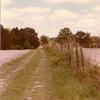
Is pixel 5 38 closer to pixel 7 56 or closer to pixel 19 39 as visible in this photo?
pixel 19 39

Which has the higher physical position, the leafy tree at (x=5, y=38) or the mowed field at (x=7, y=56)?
the leafy tree at (x=5, y=38)

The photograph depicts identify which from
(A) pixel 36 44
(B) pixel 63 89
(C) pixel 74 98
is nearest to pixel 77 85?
(B) pixel 63 89

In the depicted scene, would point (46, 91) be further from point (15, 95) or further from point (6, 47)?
point (6, 47)

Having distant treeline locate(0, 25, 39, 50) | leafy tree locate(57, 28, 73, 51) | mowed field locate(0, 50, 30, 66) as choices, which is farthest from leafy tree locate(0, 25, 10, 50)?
leafy tree locate(57, 28, 73, 51)

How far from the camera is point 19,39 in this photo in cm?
12731

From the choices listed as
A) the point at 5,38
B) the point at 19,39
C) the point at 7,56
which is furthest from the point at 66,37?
the point at 19,39

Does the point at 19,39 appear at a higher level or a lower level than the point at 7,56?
higher

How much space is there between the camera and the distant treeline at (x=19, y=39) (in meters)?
124

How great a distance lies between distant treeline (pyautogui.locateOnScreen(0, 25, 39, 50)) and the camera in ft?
406

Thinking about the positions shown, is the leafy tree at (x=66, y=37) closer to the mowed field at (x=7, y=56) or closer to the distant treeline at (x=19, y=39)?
the mowed field at (x=7, y=56)

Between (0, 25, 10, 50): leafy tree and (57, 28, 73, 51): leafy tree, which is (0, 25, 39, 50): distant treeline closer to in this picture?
(0, 25, 10, 50): leafy tree

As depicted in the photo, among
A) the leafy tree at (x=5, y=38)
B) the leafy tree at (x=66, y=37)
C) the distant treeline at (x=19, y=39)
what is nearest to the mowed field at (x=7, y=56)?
the leafy tree at (x=66, y=37)

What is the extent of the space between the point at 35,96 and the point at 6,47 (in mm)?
113473

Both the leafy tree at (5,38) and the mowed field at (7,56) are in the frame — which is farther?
the leafy tree at (5,38)
